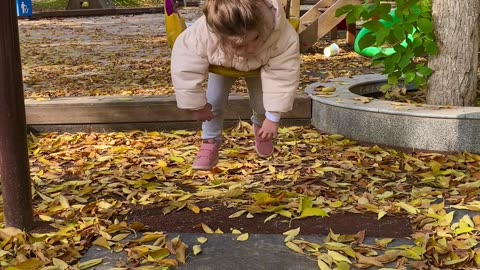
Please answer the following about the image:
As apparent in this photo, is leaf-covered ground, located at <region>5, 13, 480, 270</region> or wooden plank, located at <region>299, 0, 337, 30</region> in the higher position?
wooden plank, located at <region>299, 0, 337, 30</region>

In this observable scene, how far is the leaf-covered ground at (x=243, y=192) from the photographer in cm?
277

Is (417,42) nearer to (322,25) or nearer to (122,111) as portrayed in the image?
(122,111)

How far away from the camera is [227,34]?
2.99 m

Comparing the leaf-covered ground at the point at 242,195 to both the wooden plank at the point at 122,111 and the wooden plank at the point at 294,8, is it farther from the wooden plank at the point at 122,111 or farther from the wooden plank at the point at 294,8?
the wooden plank at the point at 294,8

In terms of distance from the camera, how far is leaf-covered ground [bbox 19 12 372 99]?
262 inches

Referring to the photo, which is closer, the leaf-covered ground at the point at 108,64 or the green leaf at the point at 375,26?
the green leaf at the point at 375,26

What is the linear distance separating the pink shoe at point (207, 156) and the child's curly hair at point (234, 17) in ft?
3.29

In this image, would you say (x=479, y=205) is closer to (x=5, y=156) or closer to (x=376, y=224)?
(x=376, y=224)

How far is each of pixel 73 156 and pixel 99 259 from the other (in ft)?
6.16

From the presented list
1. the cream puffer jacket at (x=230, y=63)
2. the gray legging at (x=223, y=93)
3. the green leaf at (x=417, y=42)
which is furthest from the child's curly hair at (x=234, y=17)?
the green leaf at (x=417, y=42)

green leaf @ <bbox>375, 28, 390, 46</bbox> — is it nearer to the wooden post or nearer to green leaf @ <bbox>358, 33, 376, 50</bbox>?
green leaf @ <bbox>358, 33, 376, 50</bbox>

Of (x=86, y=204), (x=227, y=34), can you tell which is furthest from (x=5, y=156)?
(x=227, y=34)

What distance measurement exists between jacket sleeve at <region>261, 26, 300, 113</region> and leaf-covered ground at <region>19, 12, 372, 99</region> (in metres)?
2.69

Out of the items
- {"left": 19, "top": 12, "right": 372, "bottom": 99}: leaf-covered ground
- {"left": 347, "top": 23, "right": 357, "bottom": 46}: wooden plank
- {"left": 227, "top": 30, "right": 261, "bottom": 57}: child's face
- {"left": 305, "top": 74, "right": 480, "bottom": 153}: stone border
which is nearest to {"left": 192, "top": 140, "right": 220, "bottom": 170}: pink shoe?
{"left": 227, "top": 30, "right": 261, "bottom": 57}: child's face
